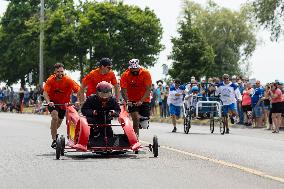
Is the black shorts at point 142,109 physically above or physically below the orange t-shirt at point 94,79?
below

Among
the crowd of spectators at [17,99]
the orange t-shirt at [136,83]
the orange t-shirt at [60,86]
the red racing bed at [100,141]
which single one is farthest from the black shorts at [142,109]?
the crowd of spectators at [17,99]

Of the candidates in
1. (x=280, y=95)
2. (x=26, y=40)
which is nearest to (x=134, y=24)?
(x=26, y=40)

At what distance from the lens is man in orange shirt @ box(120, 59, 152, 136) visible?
58.4ft

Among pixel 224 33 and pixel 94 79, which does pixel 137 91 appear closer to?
pixel 94 79

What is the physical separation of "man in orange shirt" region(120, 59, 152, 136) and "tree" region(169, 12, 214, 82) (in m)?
58.1

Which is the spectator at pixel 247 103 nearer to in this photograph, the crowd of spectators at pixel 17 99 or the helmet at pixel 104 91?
the helmet at pixel 104 91

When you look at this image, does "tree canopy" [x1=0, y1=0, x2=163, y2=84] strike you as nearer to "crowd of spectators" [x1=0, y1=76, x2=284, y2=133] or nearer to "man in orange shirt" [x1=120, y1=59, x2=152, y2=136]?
"crowd of spectators" [x1=0, y1=76, x2=284, y2=133]

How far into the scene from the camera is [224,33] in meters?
89.5

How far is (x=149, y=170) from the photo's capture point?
12.9 m

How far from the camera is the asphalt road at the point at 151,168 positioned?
36.6 ft

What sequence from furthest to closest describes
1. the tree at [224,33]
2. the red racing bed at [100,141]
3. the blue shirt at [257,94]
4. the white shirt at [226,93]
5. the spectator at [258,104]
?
the tree at [224,33]
the blue shirt at [257,94]
the spectator at [258,104]
the white shirt at [226,93]
the red racing bed at [100,141]

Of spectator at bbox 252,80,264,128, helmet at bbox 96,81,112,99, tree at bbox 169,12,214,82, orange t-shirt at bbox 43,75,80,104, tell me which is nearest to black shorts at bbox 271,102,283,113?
spectator at bbox 252,80,264,128

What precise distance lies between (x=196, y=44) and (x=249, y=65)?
21067 mm

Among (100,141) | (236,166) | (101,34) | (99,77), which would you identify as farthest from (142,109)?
(101,34)
